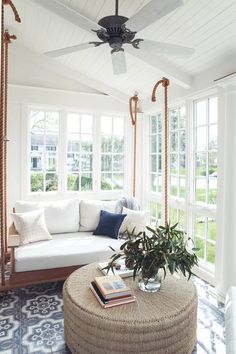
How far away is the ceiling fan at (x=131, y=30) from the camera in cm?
165

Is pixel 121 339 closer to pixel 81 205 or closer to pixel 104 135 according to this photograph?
pixel 81 205

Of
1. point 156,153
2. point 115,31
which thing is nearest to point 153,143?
point 156,153

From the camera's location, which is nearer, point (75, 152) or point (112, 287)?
point (112, 287)

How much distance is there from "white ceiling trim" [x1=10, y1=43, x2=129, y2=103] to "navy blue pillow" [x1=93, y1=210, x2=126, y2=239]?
7.05ft

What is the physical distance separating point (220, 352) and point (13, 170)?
3.47 metres

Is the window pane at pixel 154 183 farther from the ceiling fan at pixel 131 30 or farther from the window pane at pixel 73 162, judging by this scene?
the ceiling fan at pixel 131 30

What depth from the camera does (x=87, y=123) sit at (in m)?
4.78

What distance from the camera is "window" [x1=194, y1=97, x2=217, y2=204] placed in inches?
132

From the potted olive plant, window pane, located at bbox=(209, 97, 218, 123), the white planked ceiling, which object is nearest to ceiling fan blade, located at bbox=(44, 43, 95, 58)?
the white planked ceiling

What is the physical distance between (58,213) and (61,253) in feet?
2.76

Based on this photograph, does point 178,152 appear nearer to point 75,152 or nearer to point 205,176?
point 205,176

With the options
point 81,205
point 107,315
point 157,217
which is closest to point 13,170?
point 81,205

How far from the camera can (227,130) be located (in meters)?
2.84

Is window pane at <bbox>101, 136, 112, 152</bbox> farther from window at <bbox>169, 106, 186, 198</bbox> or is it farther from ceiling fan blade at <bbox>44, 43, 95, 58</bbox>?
ceiling fan blade at <bbox>44, 43, 95, 58</bbox>
